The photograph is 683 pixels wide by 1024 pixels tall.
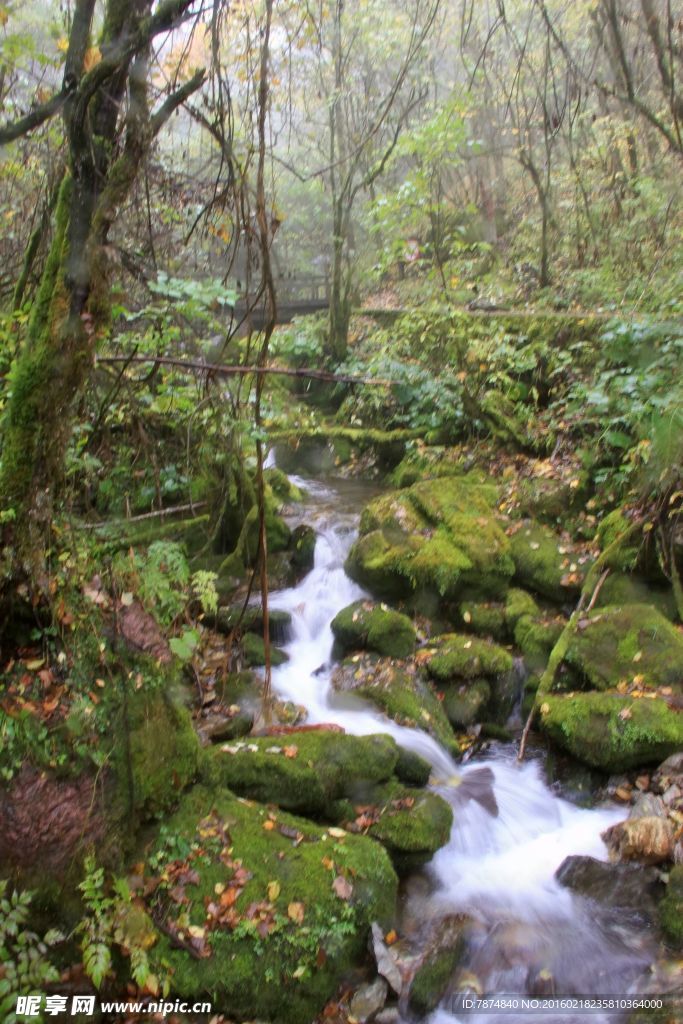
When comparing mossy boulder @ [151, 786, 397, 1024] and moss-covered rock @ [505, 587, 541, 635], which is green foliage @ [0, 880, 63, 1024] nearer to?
mossy boulder @ [151, 786, 397, 1024]

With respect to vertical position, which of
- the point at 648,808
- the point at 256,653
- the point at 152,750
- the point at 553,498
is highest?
the point at 553,498

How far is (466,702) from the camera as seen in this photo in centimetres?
645

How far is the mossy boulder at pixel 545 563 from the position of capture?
7.28 m

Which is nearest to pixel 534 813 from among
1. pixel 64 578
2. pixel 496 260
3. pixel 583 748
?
pixel 583 748

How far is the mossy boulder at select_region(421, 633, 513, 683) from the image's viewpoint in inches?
259

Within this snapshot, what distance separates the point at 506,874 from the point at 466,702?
63.6 inches

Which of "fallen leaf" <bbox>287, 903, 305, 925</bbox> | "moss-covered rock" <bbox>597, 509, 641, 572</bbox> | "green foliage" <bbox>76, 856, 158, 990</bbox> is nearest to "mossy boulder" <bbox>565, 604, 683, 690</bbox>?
"moss-covered rock" <bbox>597, 509, 641, 572</bbox>

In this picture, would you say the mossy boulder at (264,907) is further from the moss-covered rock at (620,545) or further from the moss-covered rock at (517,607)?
the moss-covered rock at (620,545)

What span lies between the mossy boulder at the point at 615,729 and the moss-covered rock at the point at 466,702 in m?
0.69

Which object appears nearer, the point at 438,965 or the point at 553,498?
the point at 438,965

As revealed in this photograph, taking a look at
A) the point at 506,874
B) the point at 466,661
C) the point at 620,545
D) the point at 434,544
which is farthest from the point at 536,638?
the point at 506,874

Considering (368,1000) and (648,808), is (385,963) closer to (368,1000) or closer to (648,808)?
(368,1000)

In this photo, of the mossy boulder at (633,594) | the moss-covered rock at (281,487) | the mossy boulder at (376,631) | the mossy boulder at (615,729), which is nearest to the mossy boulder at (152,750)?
the mossy boulder at (376,631)

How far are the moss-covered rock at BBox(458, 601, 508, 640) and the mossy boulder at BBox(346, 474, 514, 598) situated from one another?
185mm
